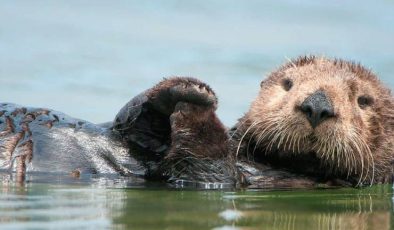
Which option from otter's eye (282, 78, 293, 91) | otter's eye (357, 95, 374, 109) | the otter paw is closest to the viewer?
the otter paw

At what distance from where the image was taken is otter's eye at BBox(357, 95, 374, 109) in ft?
23.7

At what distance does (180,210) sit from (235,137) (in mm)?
3692

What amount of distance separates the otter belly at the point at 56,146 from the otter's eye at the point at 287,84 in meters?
1.87

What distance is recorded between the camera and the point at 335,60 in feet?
25.5

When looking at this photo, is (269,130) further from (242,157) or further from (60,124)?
(60,124)

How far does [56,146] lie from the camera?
707cm

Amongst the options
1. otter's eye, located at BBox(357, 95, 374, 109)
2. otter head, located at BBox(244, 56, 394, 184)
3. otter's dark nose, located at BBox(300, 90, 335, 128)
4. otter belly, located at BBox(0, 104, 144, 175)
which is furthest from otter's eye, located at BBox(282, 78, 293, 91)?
otter belly, located at BBox(0, 104, 144, 175)

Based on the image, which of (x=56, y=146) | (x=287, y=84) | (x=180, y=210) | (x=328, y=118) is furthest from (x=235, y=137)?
(x=180, y=210)

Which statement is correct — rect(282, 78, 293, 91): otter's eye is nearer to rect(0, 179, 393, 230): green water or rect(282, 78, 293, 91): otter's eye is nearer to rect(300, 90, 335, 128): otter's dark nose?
rect(300, 90, 335, 128): otter's dark nose

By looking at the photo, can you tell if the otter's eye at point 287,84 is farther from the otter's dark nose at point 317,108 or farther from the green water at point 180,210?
the green water at point 180,210

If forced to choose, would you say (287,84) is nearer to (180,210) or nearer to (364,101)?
(364,101)

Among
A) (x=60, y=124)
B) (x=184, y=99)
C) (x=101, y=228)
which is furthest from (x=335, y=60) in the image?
(x=101, y=228)

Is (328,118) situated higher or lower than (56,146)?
higher

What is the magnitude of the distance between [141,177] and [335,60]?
2.72 meters
